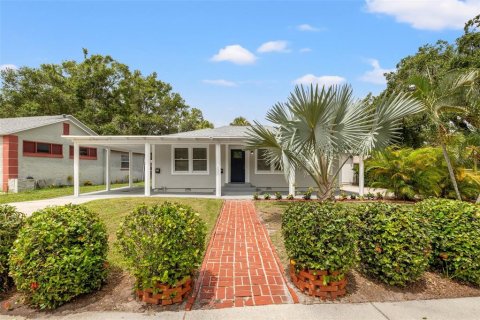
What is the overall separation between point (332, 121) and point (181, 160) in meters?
9.08

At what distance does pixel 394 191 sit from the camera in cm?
1134

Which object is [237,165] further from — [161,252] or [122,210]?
[161,252]

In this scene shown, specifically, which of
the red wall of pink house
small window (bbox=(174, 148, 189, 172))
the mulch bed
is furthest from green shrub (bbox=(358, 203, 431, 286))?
the red wall of pink house

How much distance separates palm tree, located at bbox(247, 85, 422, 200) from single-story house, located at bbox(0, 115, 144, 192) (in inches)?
449

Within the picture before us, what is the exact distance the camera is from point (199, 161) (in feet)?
44.3

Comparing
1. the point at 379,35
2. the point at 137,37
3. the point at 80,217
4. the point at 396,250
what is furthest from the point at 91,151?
the point at 396,250

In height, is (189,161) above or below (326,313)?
above

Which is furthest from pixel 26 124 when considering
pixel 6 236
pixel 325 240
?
pixel 325 240

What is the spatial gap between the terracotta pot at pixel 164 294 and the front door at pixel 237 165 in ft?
35.5

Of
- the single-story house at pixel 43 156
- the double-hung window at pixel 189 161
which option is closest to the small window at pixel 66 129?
the single-story house at pixel 43 156

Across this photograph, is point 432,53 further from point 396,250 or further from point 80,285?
point 80,285

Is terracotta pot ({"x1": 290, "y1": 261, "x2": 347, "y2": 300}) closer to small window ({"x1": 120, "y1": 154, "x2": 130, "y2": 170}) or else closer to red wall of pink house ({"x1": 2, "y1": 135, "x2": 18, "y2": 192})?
red wall of pink house ({"x1": 2, "y1": 135, "x2": 18, "y2": 192})

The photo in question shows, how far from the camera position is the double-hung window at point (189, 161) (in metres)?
13.4

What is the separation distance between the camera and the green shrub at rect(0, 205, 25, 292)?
11.4 ft
